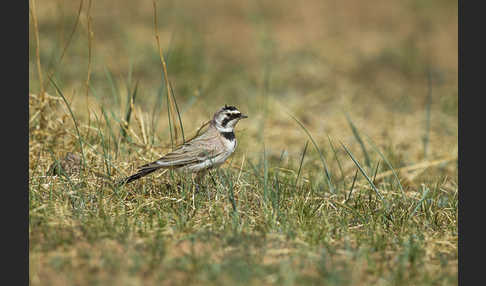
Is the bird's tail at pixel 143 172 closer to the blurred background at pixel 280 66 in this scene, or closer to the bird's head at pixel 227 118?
the bird's head at pixel 227 118

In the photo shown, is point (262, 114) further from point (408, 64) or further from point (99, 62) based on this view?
point (408, 64)

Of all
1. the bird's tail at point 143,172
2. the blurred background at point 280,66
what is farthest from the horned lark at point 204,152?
the blurred background at point 280,66

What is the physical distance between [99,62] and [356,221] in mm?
6949

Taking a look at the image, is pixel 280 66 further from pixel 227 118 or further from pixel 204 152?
pixel 204 152

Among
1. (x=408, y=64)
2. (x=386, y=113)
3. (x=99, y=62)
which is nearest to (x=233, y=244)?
(x=386, y=113)

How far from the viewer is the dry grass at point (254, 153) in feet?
13.5

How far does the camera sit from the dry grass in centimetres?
413

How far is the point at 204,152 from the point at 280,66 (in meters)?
6.23

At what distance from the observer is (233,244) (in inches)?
171

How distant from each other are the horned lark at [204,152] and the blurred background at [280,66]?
899mm

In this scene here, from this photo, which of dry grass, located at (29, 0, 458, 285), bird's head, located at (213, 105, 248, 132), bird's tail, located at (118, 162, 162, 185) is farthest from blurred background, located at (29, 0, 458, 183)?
bird's tail, located at (118, 162, 162, 185)

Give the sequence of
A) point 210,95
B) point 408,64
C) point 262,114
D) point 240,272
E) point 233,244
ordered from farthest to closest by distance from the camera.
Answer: point 408,64 < point 210,95 < point 262,114 < point 233,244 < point 240,272

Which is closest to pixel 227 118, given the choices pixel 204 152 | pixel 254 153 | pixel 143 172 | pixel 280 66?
pixel 204 152

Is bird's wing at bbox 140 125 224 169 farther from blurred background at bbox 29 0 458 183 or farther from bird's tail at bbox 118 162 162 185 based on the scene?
blurred background at bbox 29 0 458 183
